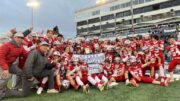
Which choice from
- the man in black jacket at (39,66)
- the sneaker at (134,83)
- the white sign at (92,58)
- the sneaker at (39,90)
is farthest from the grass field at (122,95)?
the white sign at (92,58)

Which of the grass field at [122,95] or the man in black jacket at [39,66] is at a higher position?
the man in black jacket at [39,66]

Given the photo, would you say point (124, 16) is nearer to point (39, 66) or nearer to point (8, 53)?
point (39, 66)

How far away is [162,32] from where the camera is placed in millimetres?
24469

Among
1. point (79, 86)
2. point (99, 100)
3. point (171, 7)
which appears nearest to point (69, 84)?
point (79, 86)

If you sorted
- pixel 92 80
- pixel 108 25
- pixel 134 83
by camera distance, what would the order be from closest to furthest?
pixel 92 80
pixel 134 83
pixel 108 25

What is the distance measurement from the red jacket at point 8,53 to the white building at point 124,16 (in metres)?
51.8

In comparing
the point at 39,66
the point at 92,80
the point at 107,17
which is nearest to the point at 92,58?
the point at 92,80

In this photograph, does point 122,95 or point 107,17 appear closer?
point 122,95

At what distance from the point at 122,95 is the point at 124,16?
8009 centimetres

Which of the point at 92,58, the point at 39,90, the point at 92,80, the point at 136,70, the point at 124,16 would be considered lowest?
the point at 39,90

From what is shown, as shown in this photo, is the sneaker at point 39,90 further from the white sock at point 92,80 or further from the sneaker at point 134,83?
the sneaker at point 134,83

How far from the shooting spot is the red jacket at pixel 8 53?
8.86 m

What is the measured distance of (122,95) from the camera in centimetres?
934

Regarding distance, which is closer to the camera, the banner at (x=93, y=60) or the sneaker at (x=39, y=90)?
the sneaker at (x=39, y=90)
